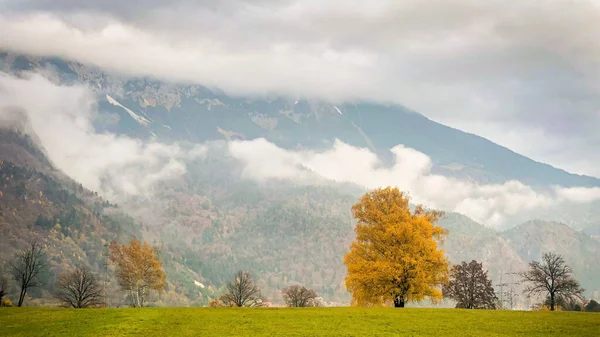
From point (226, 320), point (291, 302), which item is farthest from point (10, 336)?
point (291, 302)

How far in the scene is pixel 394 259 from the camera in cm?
6606

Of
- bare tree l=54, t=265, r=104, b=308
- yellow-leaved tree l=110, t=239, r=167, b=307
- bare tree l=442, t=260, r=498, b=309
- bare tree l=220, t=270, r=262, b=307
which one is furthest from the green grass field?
bare tree l=220, t=270, r=262, b=307

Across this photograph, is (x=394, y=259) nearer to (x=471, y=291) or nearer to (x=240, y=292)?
(x=471, y=291)

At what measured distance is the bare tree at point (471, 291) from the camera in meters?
92.8

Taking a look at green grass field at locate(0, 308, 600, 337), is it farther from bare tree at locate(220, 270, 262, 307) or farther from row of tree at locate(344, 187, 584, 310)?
bare tree at locate(220, 270, 262, 307)

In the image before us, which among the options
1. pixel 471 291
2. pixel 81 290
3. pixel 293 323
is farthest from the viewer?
pixel 81 290

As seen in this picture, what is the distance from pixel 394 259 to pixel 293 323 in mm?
22064

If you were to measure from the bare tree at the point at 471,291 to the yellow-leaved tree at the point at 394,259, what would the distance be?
88.9 feet

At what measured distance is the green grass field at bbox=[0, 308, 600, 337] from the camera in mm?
42812

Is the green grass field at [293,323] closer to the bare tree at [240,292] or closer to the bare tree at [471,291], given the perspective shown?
the bare tree at [471,291]

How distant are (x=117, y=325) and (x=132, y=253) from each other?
68.3m

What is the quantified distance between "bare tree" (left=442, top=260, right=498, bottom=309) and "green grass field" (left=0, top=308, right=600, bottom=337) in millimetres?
36286

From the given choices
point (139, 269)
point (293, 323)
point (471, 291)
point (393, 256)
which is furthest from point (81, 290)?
point (471, 291)

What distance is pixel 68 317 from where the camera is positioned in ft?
177
